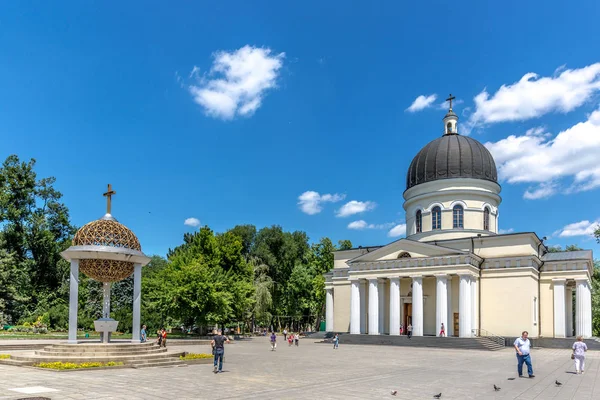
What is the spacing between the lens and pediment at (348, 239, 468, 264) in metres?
41.3

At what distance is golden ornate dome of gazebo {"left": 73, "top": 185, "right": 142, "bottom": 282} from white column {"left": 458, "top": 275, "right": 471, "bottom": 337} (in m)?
26.3

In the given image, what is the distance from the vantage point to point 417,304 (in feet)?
137

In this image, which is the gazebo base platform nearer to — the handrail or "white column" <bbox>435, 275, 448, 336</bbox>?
"white column" <bbox>435, 275, 448, 336</bbox>

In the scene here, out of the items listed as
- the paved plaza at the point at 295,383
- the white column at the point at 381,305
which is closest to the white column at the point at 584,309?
the white column at the point at 381,305

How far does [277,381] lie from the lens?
1553 centimetres

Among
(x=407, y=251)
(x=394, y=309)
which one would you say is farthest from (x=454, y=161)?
(x=394, y=309)

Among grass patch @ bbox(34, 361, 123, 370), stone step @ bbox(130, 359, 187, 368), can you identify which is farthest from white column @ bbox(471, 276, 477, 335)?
grass patch @ bbox(34, 361, 123, 370)

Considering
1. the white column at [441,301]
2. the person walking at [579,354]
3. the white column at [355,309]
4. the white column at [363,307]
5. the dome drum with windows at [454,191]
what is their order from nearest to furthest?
Result: the person walking at [579,354], the white column at [441,301], the white column at [355,309], the white column at [363,307], the dome drum with windows at [454,191]

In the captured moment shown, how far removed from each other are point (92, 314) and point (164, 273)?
10.9 metres

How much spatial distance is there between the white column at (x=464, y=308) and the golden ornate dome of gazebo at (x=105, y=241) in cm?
2631

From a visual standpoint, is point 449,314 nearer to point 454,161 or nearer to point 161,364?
point 454,161

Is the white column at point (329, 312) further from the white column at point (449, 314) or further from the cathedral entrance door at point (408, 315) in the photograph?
the white column at point (449, 314)

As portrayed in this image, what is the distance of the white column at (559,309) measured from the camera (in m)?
40.7

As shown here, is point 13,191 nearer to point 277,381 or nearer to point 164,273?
point 164,273
